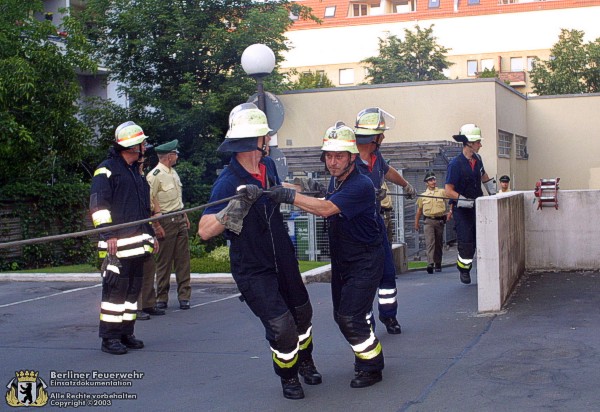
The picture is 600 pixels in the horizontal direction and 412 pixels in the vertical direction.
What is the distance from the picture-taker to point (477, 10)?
66250mm

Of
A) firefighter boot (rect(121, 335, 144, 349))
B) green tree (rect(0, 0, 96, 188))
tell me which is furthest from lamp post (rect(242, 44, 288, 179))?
green tree (rect(0, 0, 96, 188))

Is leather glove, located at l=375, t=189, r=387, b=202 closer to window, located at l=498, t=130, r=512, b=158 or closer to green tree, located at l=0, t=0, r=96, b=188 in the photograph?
green tree, located at l=0, t=0, r=96, b=188

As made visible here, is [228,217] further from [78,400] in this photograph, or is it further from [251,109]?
[78,400]

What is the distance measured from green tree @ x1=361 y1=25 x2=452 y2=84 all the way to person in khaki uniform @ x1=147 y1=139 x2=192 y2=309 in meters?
39.4

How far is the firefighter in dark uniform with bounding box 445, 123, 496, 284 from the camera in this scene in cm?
1095

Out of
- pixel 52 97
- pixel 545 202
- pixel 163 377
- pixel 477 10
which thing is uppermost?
pixel 477 10

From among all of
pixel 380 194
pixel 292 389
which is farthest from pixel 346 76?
pixel 292 389

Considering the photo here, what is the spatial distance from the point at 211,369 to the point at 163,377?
423 mm

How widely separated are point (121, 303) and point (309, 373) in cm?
224

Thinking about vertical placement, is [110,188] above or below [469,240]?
above

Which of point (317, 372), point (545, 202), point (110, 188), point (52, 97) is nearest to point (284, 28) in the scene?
point (52, 97)

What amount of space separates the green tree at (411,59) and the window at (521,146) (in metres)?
12.8

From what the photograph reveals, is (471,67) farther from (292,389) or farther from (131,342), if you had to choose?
(292,389)

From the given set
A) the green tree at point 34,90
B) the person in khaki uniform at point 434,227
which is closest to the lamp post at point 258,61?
the person in khaki uniform at point 434,227
